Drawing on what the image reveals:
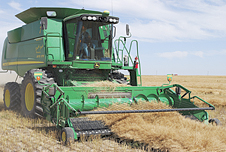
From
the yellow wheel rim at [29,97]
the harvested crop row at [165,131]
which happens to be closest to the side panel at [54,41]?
the yellow wheel rim at [29,97]

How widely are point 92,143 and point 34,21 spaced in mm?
5243

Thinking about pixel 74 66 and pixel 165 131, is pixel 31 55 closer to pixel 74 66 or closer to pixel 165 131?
pixel 74 66

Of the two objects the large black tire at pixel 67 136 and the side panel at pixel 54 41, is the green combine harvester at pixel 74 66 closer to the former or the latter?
the side panel at pixel 54 41

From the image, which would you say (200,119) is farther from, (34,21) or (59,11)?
(34,21)

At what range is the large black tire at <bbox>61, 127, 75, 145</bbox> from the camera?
4.75 m

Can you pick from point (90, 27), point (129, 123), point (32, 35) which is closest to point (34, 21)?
point (32, 35)

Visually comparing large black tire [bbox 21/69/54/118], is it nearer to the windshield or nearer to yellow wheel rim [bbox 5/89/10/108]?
the windshield

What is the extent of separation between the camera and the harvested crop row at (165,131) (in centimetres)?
431

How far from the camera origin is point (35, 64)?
8055 millimetres

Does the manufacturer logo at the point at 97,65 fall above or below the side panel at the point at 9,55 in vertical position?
below

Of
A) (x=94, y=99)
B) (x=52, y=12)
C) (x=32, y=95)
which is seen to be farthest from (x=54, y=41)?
(x=94, y=99)

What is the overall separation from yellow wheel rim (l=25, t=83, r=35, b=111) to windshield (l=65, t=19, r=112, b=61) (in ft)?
4.48

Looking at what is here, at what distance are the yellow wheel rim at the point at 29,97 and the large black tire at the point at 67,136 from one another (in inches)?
98.8

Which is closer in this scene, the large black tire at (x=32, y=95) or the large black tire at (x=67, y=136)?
the large black tire at (x=67, y=136)
